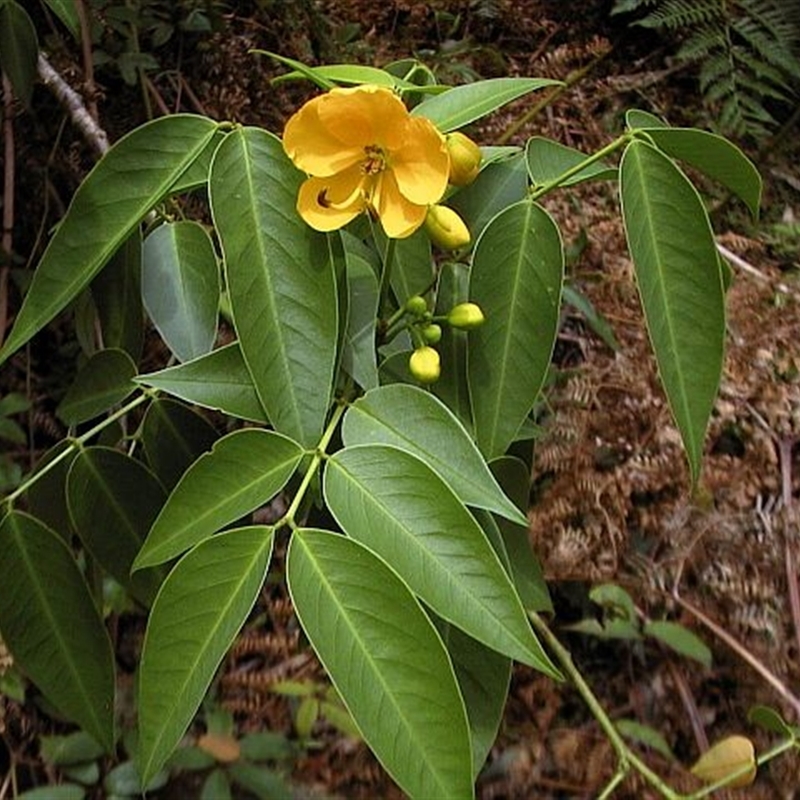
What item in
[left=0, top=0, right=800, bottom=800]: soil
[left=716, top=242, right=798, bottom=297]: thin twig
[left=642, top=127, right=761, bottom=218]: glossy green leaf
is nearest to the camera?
[left=642, top=127, right=761, bottom=218]: glossy green leaf

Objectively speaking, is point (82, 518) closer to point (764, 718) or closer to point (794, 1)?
point (764, 718)

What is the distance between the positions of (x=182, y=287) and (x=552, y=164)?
261 mm

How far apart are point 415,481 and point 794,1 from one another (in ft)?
5.95

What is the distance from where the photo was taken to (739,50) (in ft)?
6.33

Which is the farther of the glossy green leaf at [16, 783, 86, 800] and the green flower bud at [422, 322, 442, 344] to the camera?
the glossy green leaf at [16, 783, 86, 800]

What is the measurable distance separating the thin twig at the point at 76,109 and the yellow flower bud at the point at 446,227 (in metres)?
0.47

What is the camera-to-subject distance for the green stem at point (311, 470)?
0.58 m

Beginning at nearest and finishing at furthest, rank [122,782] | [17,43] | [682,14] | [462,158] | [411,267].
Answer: [462,158] < [411,267] < [17,43] < [122,782] < [682,14]

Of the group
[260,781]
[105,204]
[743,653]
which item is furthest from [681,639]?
[105,204]

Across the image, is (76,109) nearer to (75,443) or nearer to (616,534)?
(75,443)

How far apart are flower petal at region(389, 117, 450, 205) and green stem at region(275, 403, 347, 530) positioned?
0.45 feet

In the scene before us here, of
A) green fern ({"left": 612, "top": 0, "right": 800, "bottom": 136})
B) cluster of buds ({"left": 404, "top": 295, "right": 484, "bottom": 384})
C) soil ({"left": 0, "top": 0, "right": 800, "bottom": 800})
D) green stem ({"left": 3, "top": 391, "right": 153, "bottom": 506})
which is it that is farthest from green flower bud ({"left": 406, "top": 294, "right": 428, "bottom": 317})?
green fern ({"left": 612, "top": 0, "right": 800, "bottom": 136})

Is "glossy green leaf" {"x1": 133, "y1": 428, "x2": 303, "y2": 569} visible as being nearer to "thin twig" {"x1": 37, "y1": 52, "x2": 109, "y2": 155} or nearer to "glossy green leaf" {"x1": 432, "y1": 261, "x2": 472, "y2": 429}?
"glossy green leaf" {"x1": 432, "y1": 261, "x2": 472, "y2": 429}

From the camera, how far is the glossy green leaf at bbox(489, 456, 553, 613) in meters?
0.76
